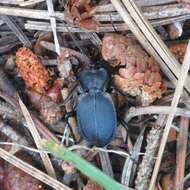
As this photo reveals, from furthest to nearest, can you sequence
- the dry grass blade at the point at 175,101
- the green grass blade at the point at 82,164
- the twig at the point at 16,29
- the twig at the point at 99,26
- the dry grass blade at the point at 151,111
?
the twig at the point at 16,29
the dry grass blade at the point at 151,111
the twig at the point at 99,26
the dry grass blade at the point at 175,101
the green grass blade at the point at 82,164

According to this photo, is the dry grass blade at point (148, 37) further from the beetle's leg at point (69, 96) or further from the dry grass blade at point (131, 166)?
the beetle's leg at point (69, 96)

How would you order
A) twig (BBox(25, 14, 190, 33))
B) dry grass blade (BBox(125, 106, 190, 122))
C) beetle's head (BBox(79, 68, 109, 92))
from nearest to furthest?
twig (BBox(25, 14, 190, 33)) → dry grass blade (BBox(125, 106, 190, 122)) → beetle's head (BBox(79, 68, 109, 92))

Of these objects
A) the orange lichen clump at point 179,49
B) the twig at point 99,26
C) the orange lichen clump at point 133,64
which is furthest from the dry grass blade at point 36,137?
the orange lichen clump at point 179,49

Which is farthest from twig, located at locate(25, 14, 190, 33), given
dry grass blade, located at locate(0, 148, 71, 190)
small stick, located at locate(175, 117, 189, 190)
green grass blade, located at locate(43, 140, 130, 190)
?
green grass blade, located at locate(43, 140, 130, 190)

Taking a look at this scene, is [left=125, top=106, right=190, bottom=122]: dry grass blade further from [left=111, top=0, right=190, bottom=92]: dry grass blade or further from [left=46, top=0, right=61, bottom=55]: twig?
[left=46, top=0, right=61, bottom=55]: twig

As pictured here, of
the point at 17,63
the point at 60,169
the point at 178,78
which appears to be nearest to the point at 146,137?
the point at 178,78

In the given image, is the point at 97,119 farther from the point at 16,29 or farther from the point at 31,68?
the point at 16,29

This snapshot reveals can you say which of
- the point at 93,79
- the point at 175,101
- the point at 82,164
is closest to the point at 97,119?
the point at 93,79
